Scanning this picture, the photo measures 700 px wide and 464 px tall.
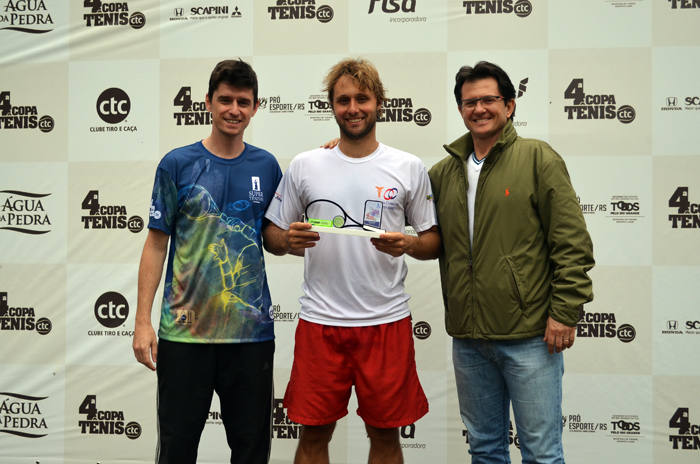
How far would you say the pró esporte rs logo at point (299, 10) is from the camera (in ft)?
10.4

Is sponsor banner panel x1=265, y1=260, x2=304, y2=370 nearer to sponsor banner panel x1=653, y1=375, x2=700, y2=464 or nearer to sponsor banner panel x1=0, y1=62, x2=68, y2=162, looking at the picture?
sponsor banner panel x1=0, y1=62, x2=68, y2=162

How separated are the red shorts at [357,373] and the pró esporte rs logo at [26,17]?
2.77 m

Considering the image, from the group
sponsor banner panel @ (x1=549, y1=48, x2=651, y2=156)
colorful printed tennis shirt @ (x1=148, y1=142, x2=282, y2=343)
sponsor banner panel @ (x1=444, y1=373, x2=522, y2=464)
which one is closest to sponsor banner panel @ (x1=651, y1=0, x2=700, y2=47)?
sponsor banner panel @ (x1=549, y1=48, x2=651, y2=156)

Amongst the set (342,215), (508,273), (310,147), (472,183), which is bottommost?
(508,273)

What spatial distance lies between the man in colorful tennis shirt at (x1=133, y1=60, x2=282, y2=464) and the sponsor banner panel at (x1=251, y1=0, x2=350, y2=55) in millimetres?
1191

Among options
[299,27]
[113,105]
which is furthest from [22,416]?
[299,27]

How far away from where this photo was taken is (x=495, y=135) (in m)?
2.15

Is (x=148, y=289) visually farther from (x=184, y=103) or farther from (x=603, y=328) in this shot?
(x=603, y=328)

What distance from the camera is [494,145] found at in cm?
205

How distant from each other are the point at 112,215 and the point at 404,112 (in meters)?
1.94

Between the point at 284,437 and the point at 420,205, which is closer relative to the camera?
the point at 420,205

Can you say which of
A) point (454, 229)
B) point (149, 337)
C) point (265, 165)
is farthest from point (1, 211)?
point (454, 229)

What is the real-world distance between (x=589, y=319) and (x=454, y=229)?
1.48m

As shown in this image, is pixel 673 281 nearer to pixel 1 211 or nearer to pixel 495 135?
pixel 495 135
